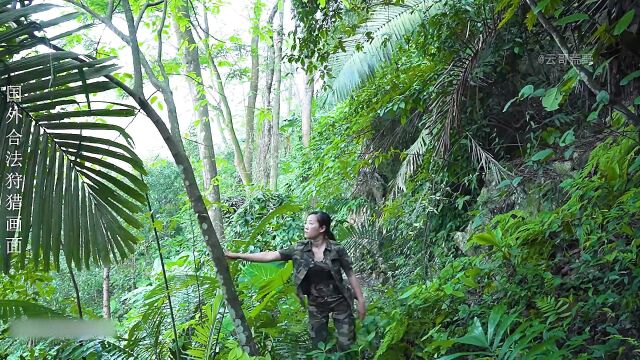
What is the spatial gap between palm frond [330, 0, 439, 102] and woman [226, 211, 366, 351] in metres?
3.12

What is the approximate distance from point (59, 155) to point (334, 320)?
6.98 feet

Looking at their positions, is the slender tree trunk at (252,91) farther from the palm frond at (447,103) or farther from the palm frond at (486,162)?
the palm frond at (486,162)

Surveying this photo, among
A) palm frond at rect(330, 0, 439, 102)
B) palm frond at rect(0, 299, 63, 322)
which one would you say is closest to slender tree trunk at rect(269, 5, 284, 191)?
Result: palm frond at rect(330, 0, 439, 102)

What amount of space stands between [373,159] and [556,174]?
2.70 m


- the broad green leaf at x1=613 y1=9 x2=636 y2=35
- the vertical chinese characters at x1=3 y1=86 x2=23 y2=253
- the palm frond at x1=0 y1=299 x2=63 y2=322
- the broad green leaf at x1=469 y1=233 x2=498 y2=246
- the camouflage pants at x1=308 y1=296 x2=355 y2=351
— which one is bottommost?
the camouflage pants at x1=308 y1=296 x2=355 y2=351

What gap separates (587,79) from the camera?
315 cm

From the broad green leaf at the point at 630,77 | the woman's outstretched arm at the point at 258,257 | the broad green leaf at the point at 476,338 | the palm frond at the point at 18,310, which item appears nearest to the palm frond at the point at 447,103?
the woman's outstretched arm at the point at 258,257

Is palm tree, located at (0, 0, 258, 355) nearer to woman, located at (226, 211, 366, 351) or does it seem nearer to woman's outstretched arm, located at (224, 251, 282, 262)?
woman's outstretched arm, located at (224, 251, 282, 262)

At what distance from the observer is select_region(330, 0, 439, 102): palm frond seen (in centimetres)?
736

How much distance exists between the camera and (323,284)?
4211mm

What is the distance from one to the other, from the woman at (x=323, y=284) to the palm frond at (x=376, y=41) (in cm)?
312

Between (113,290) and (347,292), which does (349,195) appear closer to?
(347,292)

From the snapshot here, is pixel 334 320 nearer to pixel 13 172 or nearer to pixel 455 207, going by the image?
pixel 13 172

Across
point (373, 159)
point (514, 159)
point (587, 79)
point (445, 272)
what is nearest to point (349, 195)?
point (373, 159)
